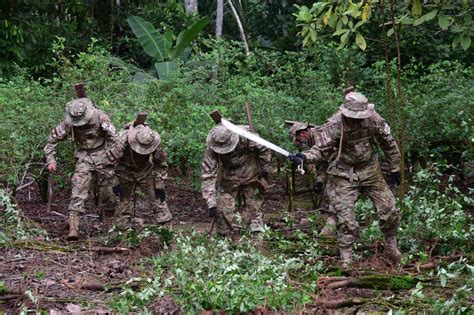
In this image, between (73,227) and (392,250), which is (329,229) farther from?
(73,227)

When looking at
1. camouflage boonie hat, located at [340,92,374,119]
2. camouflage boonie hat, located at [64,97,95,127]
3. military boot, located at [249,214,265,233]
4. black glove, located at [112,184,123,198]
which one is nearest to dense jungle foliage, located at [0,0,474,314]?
military boot, located at [249,214,265,233]

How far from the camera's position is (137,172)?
33.4 feet

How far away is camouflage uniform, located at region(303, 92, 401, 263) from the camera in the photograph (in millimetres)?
8750

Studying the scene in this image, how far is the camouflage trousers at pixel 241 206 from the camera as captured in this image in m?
9.91

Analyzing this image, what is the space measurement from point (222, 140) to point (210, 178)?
465mm

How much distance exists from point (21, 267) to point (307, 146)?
4.26m

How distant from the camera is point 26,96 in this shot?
490 inches

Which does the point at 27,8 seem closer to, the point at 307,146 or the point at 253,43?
the point at 253,43

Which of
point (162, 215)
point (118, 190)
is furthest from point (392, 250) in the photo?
point (118, 190)

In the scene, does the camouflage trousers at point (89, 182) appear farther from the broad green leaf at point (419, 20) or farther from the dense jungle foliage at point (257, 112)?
the broad green leaf at point (419, 20)

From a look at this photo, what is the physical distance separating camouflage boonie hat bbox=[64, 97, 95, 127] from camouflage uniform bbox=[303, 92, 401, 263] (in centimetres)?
304

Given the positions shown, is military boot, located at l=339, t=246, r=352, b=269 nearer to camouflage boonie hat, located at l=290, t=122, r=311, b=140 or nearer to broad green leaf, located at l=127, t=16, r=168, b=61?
camouflage boonie hat, located at l=290, t=122, r=311, b=140

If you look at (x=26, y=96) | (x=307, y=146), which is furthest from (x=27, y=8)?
(x=307, y=146)

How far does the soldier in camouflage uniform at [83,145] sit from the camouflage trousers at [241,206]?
1660mm
